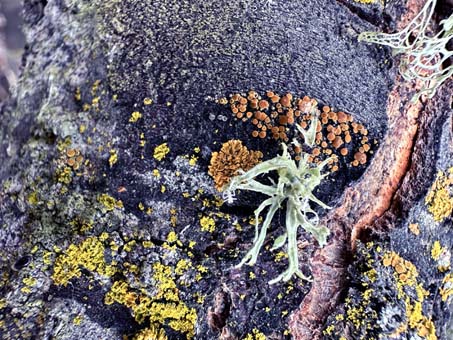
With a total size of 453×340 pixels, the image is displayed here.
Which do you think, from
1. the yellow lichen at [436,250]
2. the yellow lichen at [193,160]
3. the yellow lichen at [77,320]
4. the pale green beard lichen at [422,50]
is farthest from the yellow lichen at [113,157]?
the yellow lichen at [436,250]

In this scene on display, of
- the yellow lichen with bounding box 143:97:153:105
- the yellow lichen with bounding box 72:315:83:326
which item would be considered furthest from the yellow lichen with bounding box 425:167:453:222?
the yellow lichen with bounding box 72:315:83:326

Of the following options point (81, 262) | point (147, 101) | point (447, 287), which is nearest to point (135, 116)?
point (147, 101)

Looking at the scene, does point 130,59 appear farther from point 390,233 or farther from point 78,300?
point 390,233

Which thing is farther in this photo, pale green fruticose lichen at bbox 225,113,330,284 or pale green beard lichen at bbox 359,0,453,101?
pale green beard lichen at bbox 359,0,453,101

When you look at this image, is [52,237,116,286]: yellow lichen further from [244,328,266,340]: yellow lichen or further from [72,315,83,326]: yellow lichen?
[244,328,266,340]: yellow lichen

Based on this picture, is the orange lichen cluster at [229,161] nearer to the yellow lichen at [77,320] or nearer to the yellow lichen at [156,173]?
the yellow lichen at [156,173]
